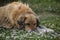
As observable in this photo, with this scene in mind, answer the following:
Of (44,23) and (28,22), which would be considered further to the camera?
(44,23)

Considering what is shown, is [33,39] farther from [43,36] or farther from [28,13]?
[28,13]

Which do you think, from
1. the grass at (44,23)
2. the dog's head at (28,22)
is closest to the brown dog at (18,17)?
the dog's head at (28,22)

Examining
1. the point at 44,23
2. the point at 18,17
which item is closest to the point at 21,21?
the point at 18,17

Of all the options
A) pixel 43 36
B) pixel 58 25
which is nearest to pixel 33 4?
pixel 58 25

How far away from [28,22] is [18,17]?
458 mm

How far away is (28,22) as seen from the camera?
9914 millimetres

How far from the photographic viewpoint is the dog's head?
9.87 m

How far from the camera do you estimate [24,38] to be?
334 inches

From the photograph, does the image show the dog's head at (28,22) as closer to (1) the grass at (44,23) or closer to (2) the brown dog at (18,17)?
(2) the brown dog at (18,17)

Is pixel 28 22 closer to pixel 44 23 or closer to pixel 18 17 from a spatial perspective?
pixel 18 17

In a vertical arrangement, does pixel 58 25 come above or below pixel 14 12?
below

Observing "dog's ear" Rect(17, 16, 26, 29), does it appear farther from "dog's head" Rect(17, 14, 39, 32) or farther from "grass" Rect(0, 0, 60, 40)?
"grass" Rect(0, 0, 60, 40)

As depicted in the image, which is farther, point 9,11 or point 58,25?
point 58,25

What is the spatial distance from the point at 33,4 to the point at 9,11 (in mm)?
7549
